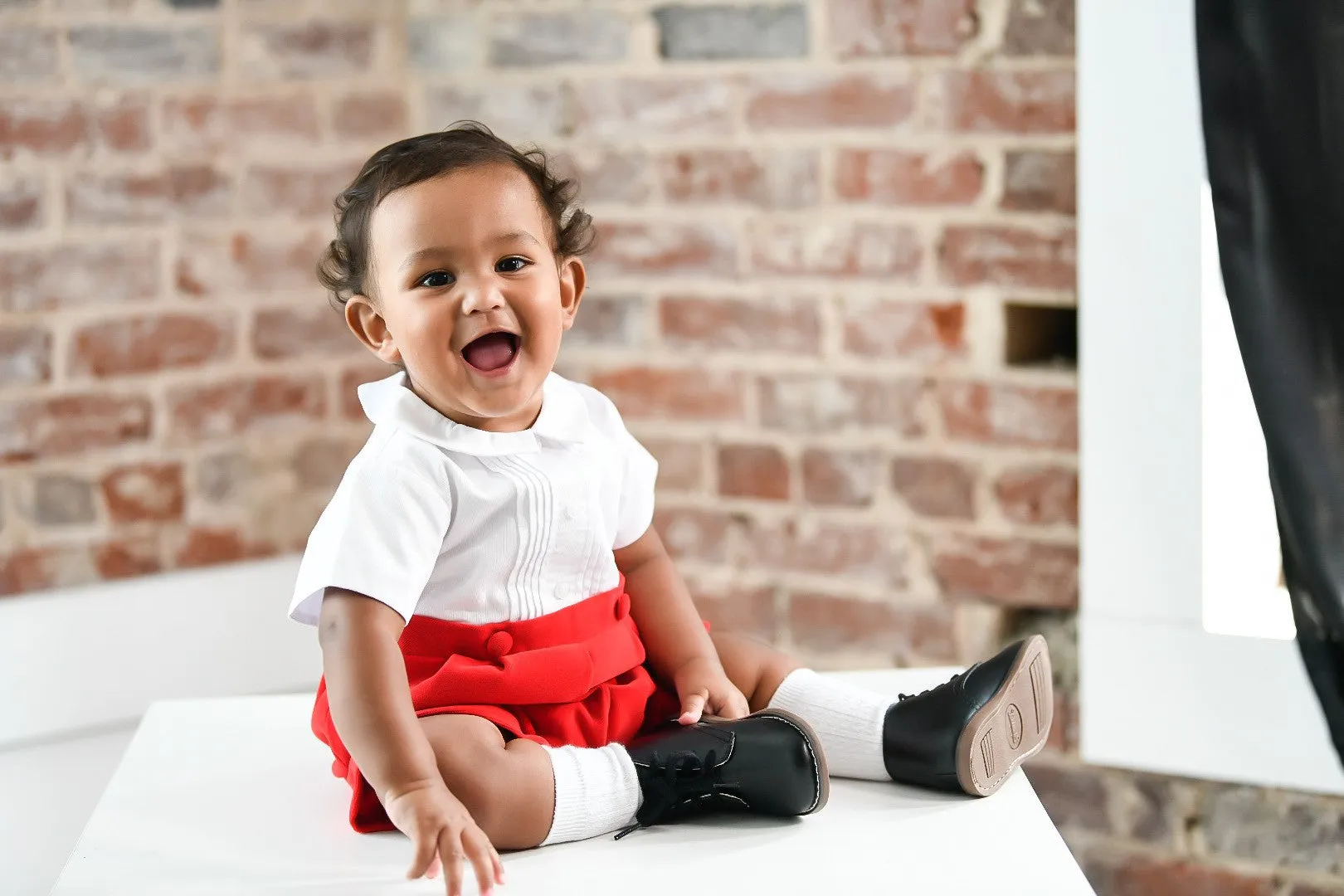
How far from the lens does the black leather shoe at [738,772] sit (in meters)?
0.95

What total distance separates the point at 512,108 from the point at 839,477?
2.00 feet

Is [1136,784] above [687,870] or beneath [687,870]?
beneath

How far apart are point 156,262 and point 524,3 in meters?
0.54

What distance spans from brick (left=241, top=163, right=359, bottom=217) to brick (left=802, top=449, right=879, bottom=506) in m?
0.68

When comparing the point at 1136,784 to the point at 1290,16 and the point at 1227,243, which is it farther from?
the point at 1290,16

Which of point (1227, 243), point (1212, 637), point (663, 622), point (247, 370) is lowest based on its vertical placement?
point (1212, 637)

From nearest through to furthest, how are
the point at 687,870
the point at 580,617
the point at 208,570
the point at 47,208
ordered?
the point at 687,870
the point at 580,617
the point at 47,208
the point at 208,570

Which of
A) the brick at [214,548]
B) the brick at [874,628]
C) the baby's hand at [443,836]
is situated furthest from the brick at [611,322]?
the baby's hand at [443,836]

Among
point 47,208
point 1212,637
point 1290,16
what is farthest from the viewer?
point 47,208

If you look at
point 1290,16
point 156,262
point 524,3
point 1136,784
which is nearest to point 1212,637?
point 1136,784

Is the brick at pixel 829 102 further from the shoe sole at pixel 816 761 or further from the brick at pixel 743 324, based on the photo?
the shoe sole at pixel 816 761

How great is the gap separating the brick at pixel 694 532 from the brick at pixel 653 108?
45 centimetres

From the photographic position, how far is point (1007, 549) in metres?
1.55

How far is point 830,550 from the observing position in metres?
1.64
